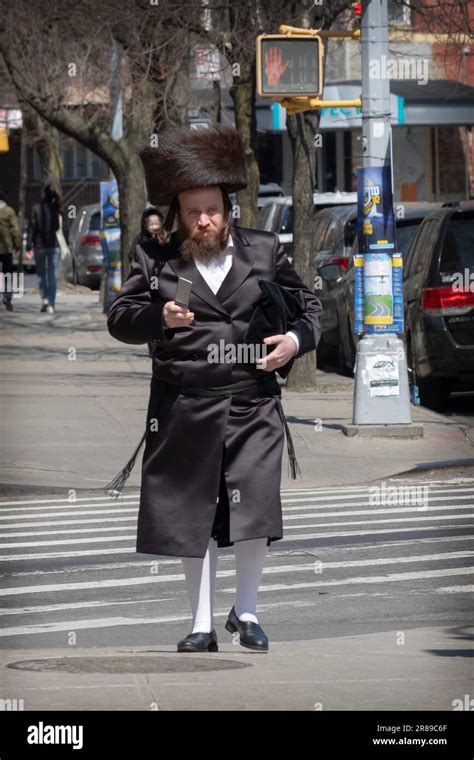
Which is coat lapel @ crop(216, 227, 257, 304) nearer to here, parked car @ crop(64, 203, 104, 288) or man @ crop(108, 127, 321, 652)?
man @ crop(108, 127, 321, 652)

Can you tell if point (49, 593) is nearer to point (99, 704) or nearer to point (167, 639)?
point (167, 639)

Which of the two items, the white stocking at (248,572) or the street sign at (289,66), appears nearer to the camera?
the white stocking at (248,572)

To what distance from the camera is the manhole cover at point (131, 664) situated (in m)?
5.88

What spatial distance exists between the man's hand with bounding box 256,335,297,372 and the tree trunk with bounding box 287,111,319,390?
11036 mm

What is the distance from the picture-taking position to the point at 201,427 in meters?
6.26

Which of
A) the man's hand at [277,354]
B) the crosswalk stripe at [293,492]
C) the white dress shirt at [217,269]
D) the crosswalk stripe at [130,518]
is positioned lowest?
the crosswalk stripe at [293,492]

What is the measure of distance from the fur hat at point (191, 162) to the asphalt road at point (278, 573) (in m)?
1.89

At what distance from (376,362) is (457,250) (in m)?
2.12

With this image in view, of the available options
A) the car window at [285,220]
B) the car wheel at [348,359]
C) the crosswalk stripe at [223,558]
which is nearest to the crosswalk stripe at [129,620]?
the crosswalk stripe at [223,558]

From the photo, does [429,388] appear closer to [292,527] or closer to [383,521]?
[383,521]

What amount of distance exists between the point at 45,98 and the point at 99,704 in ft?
68.6

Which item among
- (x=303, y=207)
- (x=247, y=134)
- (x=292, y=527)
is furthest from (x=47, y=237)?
(x=292, y=527)

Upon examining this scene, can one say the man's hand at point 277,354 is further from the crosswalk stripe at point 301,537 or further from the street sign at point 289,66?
the street sign at point 289,66

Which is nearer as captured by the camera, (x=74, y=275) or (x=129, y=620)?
(x=129, y=620)
